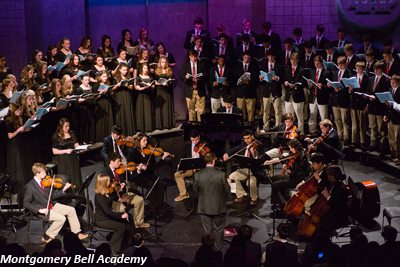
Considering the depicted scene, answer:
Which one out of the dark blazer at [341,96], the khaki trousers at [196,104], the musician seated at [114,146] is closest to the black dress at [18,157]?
the musician seated at [114,146]

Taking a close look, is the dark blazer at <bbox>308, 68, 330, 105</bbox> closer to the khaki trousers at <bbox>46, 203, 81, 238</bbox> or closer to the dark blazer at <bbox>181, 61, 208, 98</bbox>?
the dark blazer at <bbox>181, 61, 208, 98</bbox>

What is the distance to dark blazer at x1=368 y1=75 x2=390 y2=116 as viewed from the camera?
12398 mm

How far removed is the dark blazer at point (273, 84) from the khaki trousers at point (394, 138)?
9.63 feet

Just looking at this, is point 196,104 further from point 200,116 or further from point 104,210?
point 104,210

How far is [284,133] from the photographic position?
11945mm

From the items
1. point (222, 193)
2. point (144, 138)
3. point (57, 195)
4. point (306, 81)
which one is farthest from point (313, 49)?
point (57, 195)

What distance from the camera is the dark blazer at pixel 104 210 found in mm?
9375

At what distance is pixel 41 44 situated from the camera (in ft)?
56.5

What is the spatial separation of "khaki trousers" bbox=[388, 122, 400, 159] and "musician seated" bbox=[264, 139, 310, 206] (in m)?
2.42

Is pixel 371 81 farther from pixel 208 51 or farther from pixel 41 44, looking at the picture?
pixel 41 44

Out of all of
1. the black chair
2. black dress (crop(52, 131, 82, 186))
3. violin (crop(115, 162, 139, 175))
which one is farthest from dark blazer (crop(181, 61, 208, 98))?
the black chair

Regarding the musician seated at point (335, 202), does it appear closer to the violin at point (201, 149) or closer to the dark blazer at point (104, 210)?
the violin at point (201, 149)

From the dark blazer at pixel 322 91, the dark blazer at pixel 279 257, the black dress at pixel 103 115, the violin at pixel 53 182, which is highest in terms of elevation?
the dark blazer at pixel 322 91

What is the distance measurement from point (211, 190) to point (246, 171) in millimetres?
2017
